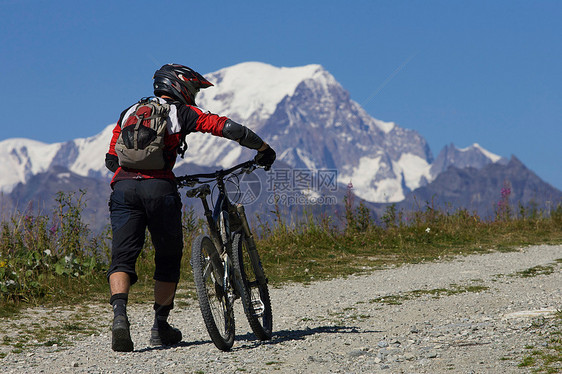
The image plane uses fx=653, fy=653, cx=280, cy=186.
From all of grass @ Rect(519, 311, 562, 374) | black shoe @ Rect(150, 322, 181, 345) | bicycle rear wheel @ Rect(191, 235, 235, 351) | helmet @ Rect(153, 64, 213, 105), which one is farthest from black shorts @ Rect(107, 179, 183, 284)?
grass @ Rect(519, 311, 562, 374)

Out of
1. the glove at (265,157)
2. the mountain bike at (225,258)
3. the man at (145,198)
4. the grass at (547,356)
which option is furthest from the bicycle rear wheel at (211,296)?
the grass at (547,356)

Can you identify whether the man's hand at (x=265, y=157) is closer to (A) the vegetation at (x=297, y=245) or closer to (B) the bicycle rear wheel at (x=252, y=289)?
(B) the bicycle rear wheel at (x=252, y=289)

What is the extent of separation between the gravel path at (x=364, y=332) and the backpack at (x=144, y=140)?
1510 mm

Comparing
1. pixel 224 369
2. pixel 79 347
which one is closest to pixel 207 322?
pixel 224 369

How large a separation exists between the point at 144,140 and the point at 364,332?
103 inches

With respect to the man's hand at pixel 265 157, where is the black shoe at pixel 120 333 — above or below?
below

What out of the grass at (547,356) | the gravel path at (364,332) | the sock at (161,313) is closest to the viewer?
the grass at (547,356)

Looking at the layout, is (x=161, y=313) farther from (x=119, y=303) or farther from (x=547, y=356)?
(x=547, y=356)

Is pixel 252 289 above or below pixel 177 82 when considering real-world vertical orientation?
below

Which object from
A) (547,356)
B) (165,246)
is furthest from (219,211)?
(547,356)

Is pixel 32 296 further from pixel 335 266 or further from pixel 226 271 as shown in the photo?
pixel 335 266

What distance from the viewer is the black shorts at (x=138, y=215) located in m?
5.04

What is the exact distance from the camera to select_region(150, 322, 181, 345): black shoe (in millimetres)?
5598

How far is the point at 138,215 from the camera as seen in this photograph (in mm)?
5098
